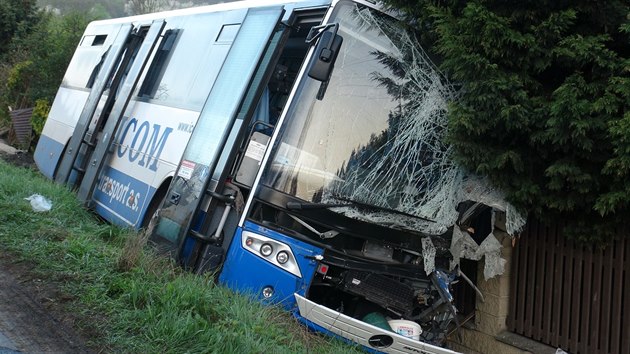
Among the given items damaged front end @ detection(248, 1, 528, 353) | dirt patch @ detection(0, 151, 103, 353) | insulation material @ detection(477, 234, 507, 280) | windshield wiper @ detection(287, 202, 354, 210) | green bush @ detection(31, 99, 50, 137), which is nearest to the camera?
dirt patch @ detection(0, 151, 103, 353)

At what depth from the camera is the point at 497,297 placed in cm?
653

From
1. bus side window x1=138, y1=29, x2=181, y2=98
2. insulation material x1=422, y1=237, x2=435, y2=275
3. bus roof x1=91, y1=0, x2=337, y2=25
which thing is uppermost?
bus roof x1=91, y1=0, x2=337, y2=25

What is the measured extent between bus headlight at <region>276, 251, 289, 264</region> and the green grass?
416 mm

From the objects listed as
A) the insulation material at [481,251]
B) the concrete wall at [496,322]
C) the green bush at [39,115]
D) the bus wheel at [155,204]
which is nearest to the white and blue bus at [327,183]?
the insulation material at [481,251]

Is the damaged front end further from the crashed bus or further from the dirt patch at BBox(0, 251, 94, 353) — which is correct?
the dirt patch at BBox(0, 251, 94, 353)

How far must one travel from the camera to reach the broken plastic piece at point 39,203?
7688 mm

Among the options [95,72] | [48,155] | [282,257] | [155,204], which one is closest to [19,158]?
[48,155]

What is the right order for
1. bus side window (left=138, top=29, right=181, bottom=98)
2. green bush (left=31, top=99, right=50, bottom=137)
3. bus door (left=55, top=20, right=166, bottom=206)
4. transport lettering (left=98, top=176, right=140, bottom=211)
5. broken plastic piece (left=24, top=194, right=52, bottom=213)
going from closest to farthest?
broken plastic piece (left=24, top=194, right=52, bottom=213), transport lettering (left=98, top=176, right=140, bottom=211), bus side window (left=138, top=29, right=181, bottom=98), bus door (left=55, top=20, right=166, bottom=206), green bush (left=31, top=99, right=50, bottom=137)

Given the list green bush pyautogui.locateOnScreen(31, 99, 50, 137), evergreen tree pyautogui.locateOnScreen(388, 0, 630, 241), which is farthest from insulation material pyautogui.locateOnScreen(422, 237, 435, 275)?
green bush pyautogui.locateOnScreen(31, 99, 50, 137)

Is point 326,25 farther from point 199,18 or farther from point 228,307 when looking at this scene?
point 199,18

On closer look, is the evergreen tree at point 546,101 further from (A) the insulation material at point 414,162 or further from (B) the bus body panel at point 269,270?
(B) the bus body panel at point 269,270

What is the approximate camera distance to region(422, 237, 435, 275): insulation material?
5.69 meters

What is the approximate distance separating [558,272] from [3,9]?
22.7 m

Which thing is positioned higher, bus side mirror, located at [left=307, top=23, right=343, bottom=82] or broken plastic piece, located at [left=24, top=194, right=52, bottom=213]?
bus side mirror, located at [left=307, top=23, right=343, bottom=82]
